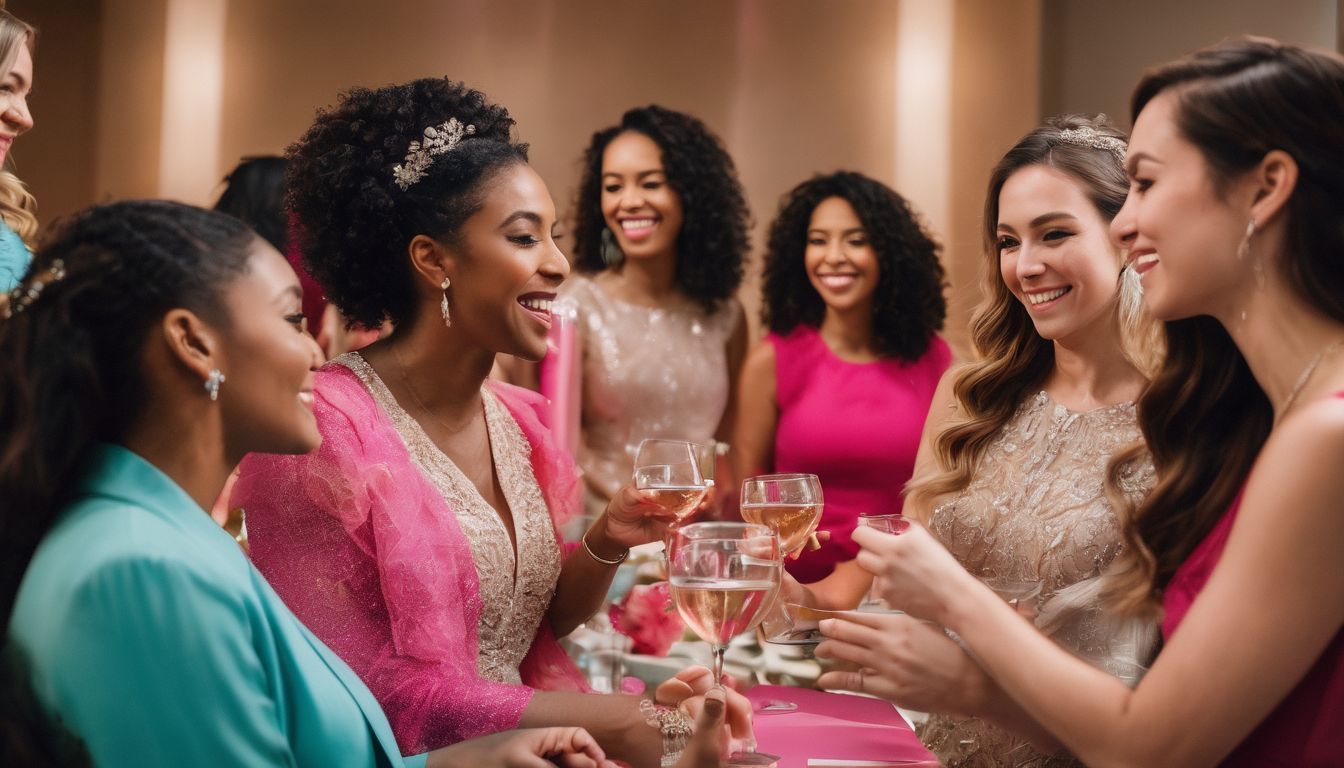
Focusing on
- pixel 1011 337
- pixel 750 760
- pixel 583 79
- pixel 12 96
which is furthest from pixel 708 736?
pixel 583 79

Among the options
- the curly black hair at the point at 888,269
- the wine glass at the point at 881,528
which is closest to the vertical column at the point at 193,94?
the curly black hair at the point at 888,269

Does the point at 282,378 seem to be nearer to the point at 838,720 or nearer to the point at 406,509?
the point at 406,509

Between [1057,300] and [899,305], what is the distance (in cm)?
186

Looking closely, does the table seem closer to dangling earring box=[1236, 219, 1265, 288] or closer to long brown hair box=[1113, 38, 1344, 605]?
long brown hair box=[1113, 38, 1344, 605]

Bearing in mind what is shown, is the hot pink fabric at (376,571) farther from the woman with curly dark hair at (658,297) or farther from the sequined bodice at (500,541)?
the woman with curly dark hair at (658,297)

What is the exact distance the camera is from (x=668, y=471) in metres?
2.04

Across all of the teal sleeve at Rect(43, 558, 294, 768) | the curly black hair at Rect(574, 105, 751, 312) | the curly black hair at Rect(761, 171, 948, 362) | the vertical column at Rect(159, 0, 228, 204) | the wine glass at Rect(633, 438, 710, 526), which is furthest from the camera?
the vertical column at Rect(159, 0, 228, 204)

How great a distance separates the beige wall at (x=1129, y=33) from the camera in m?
4.87

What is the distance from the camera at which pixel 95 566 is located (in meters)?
1.25

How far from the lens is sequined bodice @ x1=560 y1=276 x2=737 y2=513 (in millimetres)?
4312

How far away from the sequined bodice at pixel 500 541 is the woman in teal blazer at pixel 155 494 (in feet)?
1.89

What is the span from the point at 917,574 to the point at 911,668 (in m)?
0.13

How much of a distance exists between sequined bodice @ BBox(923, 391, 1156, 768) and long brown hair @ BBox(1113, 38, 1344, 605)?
0.78ft

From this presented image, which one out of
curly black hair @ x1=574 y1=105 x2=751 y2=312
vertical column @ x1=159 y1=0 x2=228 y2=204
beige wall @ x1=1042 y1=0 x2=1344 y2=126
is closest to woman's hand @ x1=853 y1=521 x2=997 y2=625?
curly black hair @ x1=574 y1=105 x2=751 y2=312
